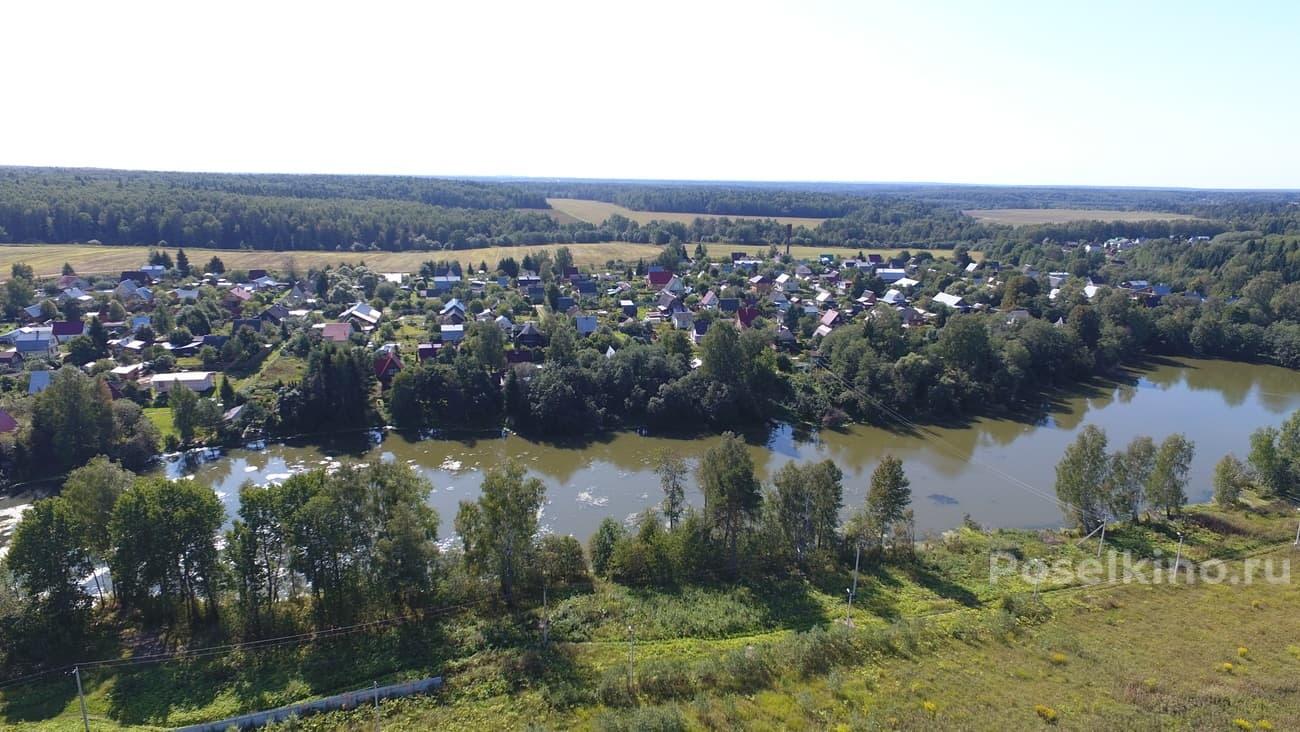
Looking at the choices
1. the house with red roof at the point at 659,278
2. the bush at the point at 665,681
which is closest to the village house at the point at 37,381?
the bush at the point at 665,681

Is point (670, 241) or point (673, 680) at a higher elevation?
point (670, 241)

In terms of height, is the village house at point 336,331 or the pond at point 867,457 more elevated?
the village house at point 336,331

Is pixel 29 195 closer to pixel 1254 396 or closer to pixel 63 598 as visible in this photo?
pixel 63 598

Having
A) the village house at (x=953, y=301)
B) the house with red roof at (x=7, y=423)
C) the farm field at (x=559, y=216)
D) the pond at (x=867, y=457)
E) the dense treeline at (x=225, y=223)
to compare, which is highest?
the farm field at (x=559, y=216)

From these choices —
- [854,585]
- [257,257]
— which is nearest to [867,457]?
[854,585]

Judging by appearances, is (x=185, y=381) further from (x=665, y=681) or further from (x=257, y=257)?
(x=257, y=257)

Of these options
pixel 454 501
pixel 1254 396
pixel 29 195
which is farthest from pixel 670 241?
pixel 29 195

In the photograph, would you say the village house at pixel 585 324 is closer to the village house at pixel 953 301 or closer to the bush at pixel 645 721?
the village house at pixel 953 301
